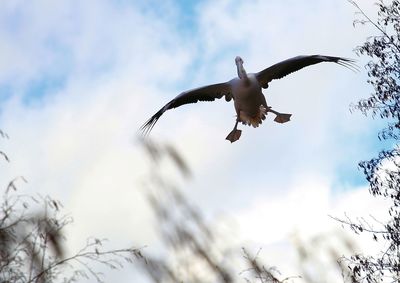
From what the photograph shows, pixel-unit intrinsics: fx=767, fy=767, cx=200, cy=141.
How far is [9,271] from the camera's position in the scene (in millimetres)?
5625

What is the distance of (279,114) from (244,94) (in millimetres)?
1147

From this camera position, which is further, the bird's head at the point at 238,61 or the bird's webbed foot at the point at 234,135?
the bird's webbed foot at the point at 234,135

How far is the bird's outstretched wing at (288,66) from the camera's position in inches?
452

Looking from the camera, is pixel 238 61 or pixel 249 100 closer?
pixel 249 100

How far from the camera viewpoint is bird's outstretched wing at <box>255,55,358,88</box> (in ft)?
37.7

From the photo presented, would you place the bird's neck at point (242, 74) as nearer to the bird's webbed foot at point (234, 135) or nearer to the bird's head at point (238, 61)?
the bird's head at point (238, 61)

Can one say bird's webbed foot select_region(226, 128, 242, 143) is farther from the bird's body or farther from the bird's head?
the bird's head

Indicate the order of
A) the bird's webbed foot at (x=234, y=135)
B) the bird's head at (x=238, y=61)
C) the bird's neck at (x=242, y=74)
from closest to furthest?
the bird's neck at (x=242, y=74) < the bird's head at (x=238, y=61) < the bird's webbed foot at (x=234, y=135)

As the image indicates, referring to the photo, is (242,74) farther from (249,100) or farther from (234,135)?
(234,135)

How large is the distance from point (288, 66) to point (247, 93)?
1.45m

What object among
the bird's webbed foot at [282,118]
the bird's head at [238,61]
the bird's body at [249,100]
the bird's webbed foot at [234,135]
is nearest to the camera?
the bird's body at [249,100]

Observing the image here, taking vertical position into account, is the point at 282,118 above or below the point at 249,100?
above

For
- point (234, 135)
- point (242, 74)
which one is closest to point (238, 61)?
point (242, 74)

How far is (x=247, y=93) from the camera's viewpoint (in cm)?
1048
